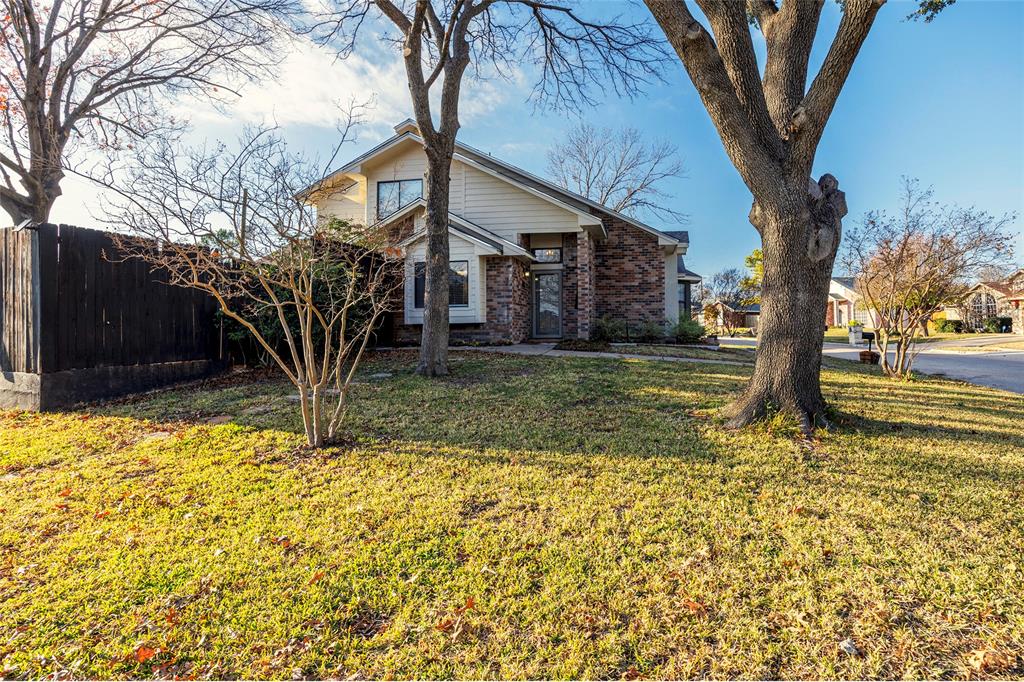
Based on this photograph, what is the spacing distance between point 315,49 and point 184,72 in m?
5.54

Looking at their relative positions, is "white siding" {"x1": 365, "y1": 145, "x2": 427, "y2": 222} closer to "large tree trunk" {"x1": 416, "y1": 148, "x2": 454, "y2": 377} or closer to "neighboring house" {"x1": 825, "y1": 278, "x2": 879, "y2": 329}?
"large tree trunk" {"x1": 416, "y1": 148, "x2": 454, "y2": 377}

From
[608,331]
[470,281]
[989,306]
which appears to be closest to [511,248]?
[470,281]

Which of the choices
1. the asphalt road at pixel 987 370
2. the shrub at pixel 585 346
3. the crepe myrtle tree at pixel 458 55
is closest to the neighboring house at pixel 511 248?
the shrub at pixel 585 346

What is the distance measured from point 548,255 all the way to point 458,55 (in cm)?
776

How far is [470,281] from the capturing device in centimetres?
1257

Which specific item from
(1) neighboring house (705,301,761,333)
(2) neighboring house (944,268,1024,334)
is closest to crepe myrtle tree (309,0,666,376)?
(1) neighboring house (705,301,761,333)

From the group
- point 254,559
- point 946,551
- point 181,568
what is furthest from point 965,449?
point 181,568

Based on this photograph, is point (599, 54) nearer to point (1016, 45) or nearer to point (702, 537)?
point (1016, 45)

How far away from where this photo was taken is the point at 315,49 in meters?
10.1

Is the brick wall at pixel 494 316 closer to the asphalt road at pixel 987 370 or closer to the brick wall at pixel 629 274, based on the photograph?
the brick wall at pixel 629 274

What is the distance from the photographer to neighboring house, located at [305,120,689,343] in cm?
1267

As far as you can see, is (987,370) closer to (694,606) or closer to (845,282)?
(694,606)

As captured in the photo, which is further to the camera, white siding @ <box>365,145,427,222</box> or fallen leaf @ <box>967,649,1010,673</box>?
white siding @ <box>365,145,427,222</box>

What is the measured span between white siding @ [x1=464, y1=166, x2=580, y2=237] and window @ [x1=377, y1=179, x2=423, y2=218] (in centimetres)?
175
